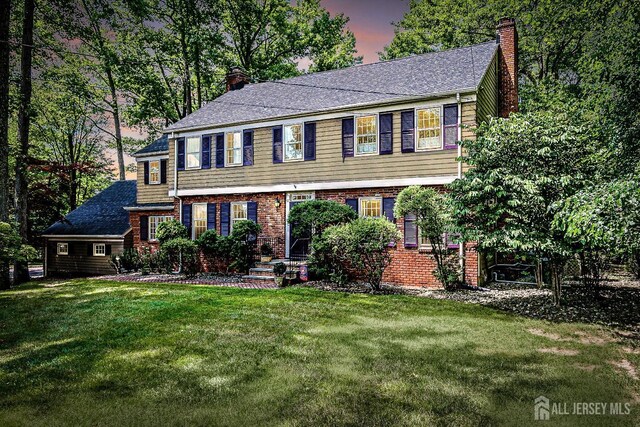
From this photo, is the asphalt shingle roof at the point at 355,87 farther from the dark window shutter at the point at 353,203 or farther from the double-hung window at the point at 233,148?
the dark window shutter at the point at 353,203

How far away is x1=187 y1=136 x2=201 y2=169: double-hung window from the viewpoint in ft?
56.0

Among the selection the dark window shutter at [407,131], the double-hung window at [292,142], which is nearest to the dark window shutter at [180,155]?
the double-hung window at [292,142]

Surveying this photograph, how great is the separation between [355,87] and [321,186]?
4.39m

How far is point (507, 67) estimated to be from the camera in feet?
49.8

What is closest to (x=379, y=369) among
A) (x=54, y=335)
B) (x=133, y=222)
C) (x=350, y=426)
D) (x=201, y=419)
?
(x=350, y=426)

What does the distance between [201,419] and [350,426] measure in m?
1.48

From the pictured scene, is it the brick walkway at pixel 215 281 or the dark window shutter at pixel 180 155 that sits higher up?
the dark window shutter at pixel 180 155

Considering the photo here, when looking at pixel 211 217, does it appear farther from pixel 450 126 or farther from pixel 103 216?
pixel 450 126

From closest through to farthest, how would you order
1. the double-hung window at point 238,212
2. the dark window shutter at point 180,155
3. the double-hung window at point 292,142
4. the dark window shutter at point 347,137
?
the dark window shutter at point 347,137
the double-hung window at point 292,142
the double-hung window at point 238,212
the dark window shutter at point 180,155

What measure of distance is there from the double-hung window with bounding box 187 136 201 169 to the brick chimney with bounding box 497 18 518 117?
1304 cm

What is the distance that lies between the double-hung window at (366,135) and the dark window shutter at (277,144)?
3.32 metres

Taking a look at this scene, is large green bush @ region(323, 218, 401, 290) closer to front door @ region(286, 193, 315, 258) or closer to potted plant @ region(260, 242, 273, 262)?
front door @ region(286, 193, 315, 258)

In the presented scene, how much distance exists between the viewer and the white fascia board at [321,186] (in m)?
12.3

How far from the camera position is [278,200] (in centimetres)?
1514
